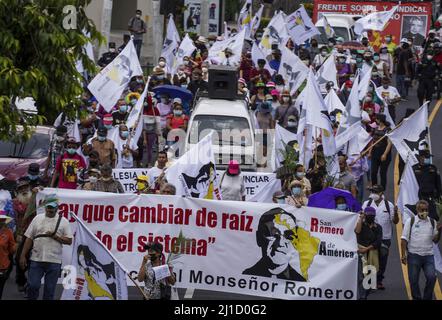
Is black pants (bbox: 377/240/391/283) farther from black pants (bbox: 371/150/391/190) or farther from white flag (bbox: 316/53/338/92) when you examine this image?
white flag (bbox: 316/53/338/92)

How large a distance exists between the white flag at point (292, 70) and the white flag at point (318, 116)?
7.63m

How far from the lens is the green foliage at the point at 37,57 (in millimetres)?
15914

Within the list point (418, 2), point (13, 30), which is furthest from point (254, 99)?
point (418, 2)

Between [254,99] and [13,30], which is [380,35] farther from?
[13,30]

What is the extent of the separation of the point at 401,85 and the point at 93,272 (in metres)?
25.0

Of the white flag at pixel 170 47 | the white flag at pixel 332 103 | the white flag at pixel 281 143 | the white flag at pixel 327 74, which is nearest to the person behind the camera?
the white flag at pixel 281 143

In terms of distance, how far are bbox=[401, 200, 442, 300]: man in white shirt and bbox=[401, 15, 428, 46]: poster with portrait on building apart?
28443 millimetres

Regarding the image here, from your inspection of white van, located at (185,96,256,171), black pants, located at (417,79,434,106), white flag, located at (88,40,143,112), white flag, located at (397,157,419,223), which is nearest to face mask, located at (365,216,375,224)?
white flag, located at (397,157,419,223)

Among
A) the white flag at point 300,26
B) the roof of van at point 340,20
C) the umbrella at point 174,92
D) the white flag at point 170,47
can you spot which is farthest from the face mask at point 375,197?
the roof of van at point 340,20

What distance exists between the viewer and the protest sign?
56.5 feet

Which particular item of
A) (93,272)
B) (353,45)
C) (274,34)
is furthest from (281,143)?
(353,45)

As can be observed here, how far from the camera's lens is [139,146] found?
26.5 m

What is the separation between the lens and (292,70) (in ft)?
103

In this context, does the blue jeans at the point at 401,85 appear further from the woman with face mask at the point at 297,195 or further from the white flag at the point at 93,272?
the white flag at the point at 93,272
